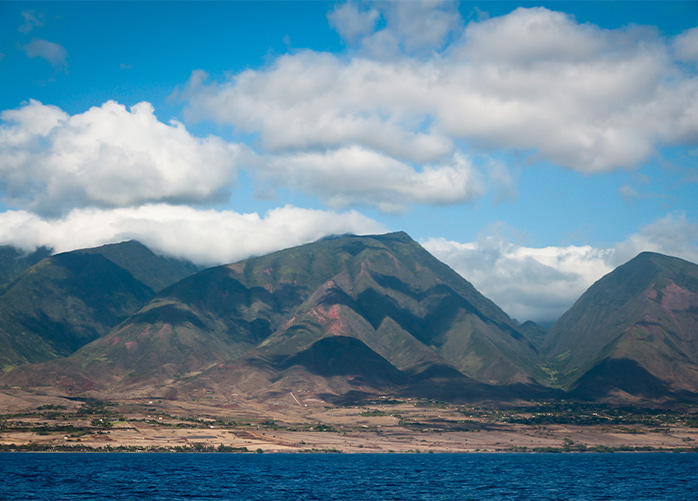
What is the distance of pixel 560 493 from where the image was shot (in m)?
188

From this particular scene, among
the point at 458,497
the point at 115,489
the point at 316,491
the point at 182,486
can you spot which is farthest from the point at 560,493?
the point at 115,489

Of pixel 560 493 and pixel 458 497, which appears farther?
pixel 560 493

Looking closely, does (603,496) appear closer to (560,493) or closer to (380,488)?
(560,493)

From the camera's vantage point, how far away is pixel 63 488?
177 m

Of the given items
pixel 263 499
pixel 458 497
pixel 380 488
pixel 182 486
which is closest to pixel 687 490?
pixel 458 497

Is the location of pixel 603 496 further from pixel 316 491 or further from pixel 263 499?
pixel 263 499

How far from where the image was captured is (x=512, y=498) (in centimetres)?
17688

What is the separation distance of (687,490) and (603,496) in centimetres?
3198

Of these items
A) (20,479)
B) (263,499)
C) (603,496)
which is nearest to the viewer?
(263,499)

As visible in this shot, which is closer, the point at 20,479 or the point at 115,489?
the point at 115,489

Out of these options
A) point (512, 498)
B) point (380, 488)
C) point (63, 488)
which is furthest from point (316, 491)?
point (63, 488)

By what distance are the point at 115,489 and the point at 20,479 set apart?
35.8m

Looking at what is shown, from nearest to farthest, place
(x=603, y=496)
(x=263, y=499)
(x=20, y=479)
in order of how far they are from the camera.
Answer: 1. (x=263, y=499)
2. (x=603, y=496)
3. (x=20, y=479)

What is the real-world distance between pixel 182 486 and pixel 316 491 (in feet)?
114
